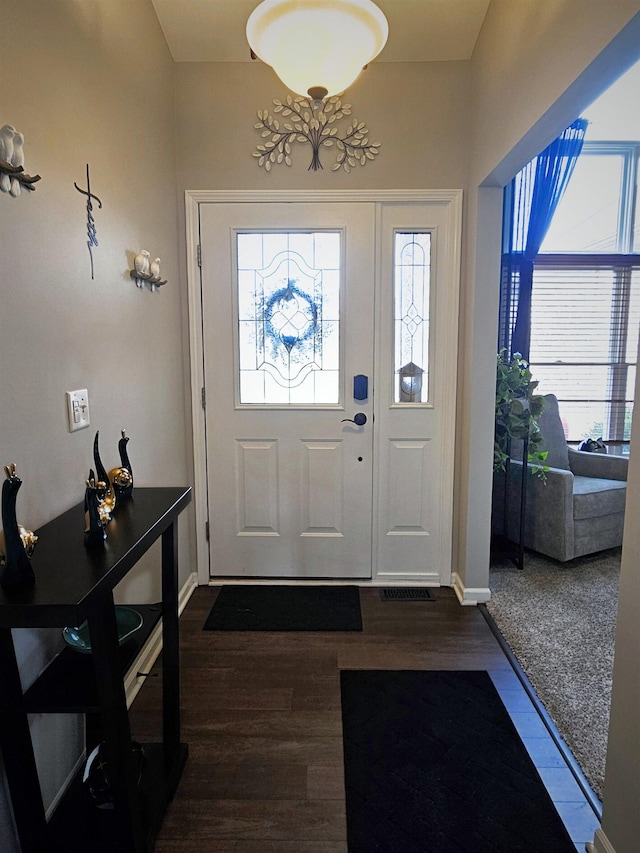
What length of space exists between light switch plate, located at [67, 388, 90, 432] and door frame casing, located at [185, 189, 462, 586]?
118cm

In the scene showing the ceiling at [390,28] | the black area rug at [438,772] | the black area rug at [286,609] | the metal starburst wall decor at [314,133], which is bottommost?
the black area rug at [438,772]

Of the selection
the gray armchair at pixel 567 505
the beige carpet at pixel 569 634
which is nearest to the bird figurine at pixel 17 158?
the beige carpet at pixel 569 634

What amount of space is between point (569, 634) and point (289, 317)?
7.05 ft

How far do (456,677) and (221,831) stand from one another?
1.09 metres

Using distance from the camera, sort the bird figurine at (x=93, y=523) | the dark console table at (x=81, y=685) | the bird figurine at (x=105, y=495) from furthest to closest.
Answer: the bird figurine at (x=105, y=495) < the bird figurine at (x=93, y=523) < the dark console table at (x=81, y=685)

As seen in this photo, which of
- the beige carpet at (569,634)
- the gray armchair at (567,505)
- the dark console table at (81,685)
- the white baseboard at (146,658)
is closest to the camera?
the dark console table at (81,685)

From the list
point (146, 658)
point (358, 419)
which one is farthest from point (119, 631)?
point (358, 419)

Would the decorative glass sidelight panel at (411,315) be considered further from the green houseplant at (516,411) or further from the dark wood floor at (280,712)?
the dark wood floor at (280,712)

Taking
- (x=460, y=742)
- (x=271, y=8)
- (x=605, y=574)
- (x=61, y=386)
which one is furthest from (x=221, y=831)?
(x=605, y=574)

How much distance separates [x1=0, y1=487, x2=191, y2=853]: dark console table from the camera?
101 cm

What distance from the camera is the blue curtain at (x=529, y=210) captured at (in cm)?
350

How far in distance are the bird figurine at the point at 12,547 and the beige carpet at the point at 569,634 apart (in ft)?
5.89

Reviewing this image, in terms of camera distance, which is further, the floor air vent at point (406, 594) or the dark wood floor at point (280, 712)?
the floor air vent at point (406, 594)

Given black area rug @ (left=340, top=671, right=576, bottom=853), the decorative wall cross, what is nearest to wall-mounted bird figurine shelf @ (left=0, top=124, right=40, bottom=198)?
the decorative wall cross
